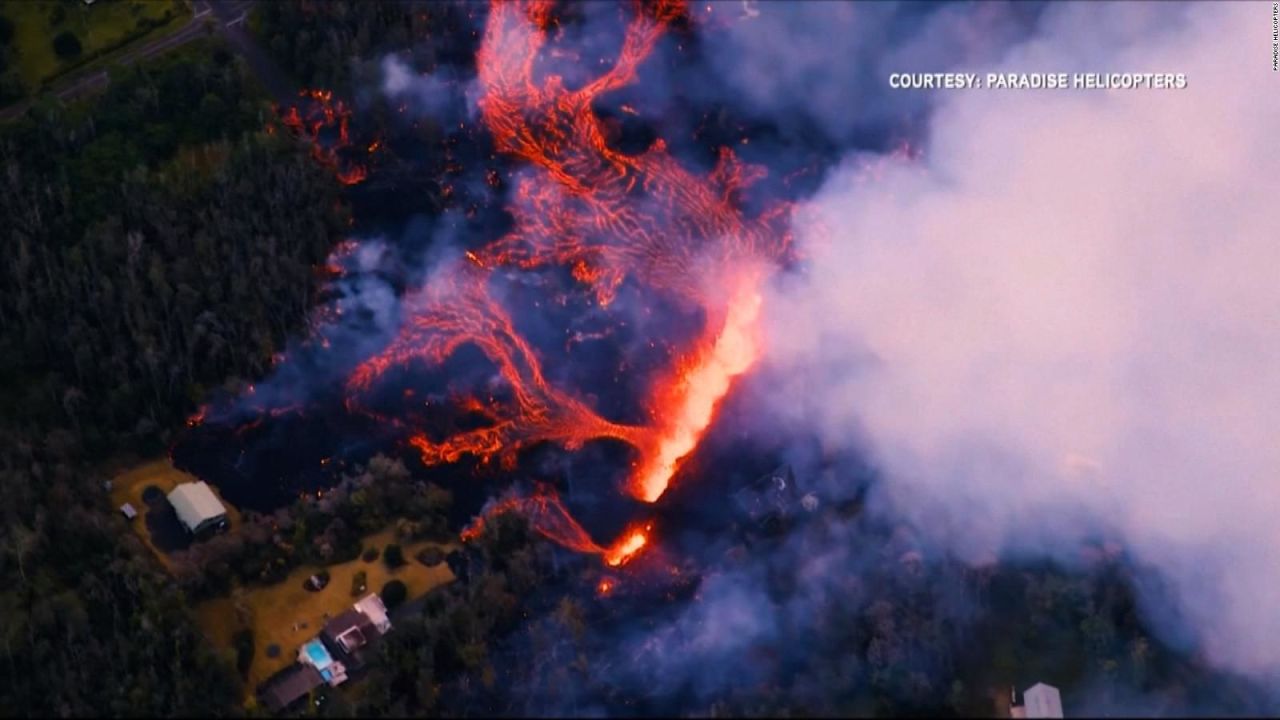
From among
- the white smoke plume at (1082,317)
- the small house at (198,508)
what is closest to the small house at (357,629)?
the small house at (198,508)

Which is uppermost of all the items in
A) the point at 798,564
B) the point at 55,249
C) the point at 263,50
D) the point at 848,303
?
the point at 263,50

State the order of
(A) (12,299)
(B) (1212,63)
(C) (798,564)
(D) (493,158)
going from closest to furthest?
(C) (798,564), (A) (12,299), (D) (493,158), (B) (1212,63)

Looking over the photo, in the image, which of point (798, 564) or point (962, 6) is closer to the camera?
point (798, 564)

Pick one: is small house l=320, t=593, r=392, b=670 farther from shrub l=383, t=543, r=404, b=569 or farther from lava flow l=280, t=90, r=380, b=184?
lava flow l=280, t=90, r=380, b=184

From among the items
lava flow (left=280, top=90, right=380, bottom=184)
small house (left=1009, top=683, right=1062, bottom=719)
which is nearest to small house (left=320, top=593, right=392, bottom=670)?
small house (left=1009, top=683, right=1062, bottom=719)

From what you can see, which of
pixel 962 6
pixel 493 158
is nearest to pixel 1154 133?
pixel 962 6

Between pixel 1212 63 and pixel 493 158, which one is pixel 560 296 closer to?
pixel 493 158

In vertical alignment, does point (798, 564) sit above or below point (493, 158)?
below

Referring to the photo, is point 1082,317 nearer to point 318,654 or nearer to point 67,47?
point 318,654
